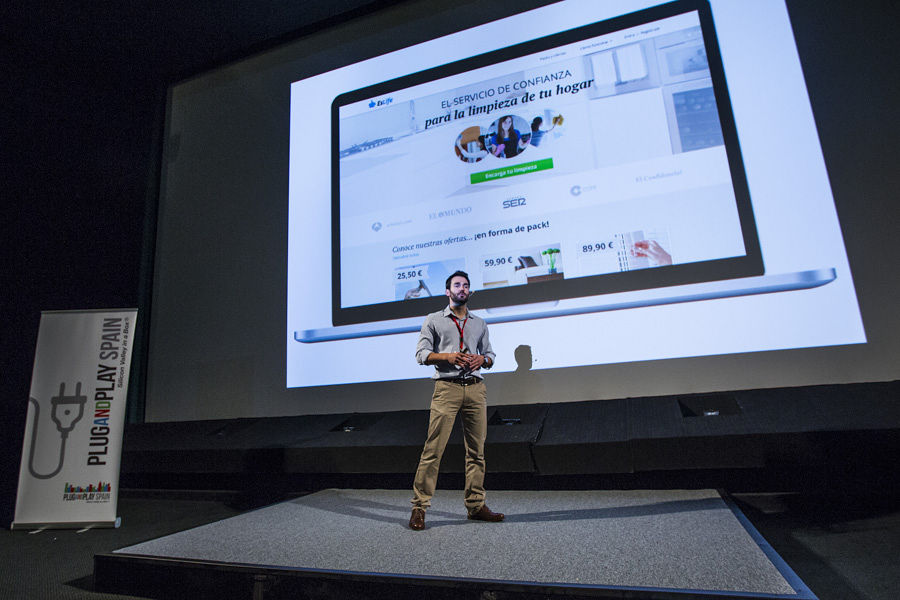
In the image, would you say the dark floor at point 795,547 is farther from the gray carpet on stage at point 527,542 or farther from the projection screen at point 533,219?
the projection screen at point 533,219

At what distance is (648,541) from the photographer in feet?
5.56

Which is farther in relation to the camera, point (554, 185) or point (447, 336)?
point (554, 185)

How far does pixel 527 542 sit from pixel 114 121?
4.84 metres

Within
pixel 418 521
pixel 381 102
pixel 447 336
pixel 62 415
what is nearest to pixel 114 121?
pixel 381 102

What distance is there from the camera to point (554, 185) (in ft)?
9.50

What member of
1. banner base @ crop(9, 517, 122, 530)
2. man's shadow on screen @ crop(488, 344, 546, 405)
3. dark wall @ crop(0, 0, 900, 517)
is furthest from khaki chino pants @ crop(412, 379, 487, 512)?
dark wall @ crop(0, 0, 900, 517)

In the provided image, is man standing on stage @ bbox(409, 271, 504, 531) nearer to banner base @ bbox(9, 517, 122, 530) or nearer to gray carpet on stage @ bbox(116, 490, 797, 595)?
gray carpet on stage @ bbox(116, 490, 797, 595)

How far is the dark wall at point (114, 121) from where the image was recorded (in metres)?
2.61

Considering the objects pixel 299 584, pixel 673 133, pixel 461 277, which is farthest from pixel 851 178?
pixel 299 584

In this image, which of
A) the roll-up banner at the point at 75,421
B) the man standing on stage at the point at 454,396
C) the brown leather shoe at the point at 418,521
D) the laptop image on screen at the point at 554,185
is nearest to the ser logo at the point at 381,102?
the laptop image on screen at the point at 554,185

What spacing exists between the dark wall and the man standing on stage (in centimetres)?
201

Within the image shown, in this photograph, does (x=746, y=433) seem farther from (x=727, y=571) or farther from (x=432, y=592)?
(x=432, y=592)

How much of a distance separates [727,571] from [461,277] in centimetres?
138

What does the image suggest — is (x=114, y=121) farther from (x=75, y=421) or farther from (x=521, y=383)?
(x=521, y=383)
